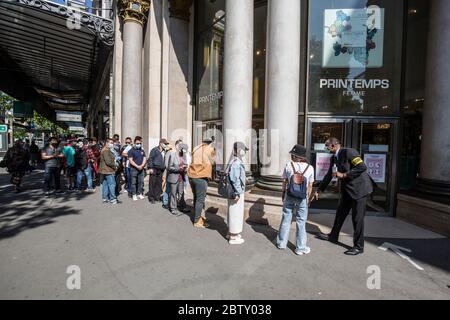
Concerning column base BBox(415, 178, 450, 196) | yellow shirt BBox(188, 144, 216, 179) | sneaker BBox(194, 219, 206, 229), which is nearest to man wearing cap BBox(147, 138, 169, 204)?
yellow shirt BBox(188, 144, 216, 179)

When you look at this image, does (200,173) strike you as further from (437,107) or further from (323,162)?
(437,107)

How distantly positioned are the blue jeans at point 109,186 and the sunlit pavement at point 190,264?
1734mm

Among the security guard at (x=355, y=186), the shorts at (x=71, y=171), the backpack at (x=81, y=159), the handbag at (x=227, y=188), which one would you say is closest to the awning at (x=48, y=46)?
the backpack at (x=81, y=159)

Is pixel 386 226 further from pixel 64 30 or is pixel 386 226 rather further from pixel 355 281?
pixel 64 30

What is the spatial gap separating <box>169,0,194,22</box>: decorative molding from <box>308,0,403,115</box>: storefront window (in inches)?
191

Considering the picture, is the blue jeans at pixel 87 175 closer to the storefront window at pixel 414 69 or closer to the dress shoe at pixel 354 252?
the dress shoe at pixel 354 252

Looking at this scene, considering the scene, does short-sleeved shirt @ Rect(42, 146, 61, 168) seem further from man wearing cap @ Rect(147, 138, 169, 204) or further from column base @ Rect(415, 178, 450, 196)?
column base @ Rect(415, 178, 450, 196)

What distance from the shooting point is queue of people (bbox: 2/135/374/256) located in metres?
4.41

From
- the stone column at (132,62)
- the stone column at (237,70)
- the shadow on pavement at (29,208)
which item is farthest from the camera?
the stone column at (132,62)

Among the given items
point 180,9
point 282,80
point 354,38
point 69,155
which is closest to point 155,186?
point 69,155

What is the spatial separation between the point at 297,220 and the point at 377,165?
3.88 m

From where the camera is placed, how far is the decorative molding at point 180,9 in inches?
388

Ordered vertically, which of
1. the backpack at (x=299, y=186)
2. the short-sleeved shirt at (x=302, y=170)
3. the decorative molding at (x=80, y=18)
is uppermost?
the decorative molding at (x=80, y=18)

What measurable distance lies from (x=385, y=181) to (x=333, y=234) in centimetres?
309
